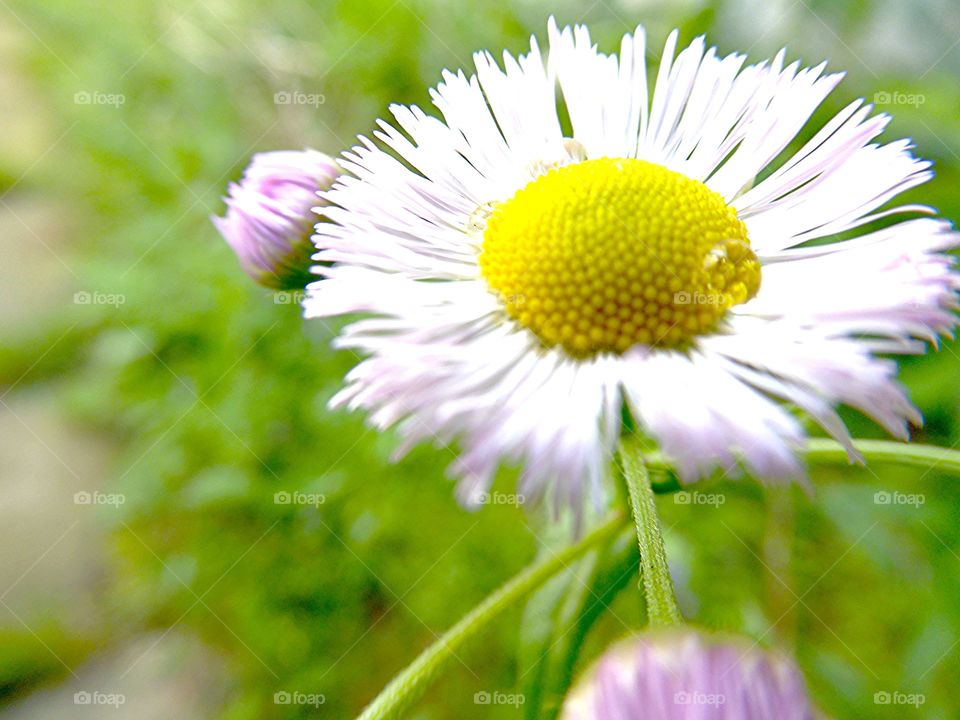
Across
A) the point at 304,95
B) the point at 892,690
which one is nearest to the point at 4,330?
the point at 304,95

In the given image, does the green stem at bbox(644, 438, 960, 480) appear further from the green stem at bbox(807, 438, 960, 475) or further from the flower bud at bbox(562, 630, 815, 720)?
the flower bud at bbox(562, 630, 815, 720)

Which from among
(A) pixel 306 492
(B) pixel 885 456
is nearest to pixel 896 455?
(B) pixel 885 456

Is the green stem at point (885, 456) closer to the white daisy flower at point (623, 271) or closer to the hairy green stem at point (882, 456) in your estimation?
the hairy green stem at point (882, 456)

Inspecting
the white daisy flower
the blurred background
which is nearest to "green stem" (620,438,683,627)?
the white daisy flower

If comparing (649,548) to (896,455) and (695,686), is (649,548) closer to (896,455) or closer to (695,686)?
(695,686)

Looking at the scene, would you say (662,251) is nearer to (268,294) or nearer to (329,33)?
(268,294)

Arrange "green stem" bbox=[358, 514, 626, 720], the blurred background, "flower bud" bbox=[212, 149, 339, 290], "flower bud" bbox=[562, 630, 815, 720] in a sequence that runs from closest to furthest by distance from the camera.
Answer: "flower bud" bbox=[562, 630, 815, 720]
"green stem" bbox=[358, 514, 626, 720]
"flower bud" bbox=[212, 149, 339, 290]
the blurred background
